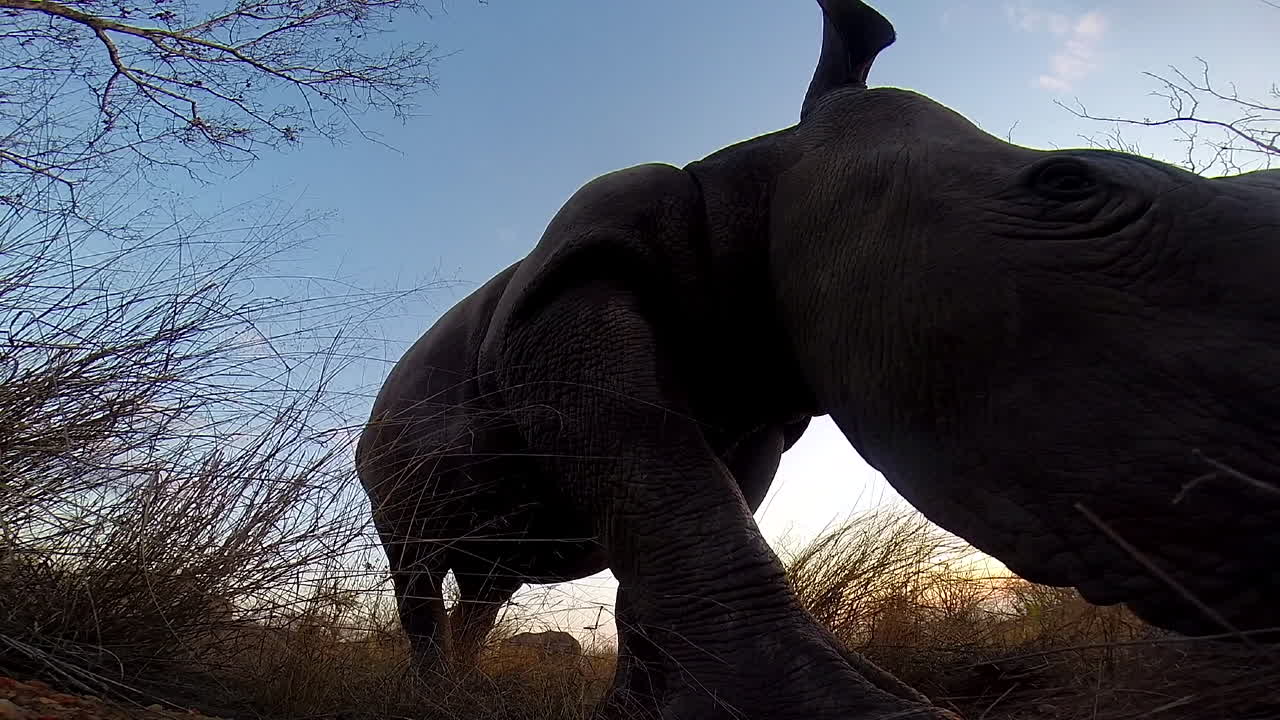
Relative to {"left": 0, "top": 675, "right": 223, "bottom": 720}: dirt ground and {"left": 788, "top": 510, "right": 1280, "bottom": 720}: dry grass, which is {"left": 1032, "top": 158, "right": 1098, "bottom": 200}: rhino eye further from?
{"left": 0, "top": 675, "right": 223, "bottom": 720}: dirt ground

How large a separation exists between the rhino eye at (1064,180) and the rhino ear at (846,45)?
2.47ft

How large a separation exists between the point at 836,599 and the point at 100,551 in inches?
100

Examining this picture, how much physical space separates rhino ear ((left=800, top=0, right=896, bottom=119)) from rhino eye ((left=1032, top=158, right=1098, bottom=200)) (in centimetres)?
75

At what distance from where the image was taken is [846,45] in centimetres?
236

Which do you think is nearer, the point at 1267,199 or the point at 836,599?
the point at 1267,199

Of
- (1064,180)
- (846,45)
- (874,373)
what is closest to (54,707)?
(874,373)

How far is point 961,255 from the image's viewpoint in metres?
1.66

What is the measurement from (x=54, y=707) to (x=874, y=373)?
1.41m

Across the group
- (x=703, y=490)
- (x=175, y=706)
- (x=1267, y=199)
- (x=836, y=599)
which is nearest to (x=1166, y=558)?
(x=1267, y=199)

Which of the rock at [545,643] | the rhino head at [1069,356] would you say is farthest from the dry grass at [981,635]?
the rock at [545,643]

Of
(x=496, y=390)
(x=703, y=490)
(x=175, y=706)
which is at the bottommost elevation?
(x=175, y=706)

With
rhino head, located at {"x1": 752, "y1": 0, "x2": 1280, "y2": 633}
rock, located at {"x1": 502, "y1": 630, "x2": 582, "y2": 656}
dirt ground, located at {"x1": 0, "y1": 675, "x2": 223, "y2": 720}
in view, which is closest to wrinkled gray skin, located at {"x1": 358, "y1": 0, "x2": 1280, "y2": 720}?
rhino head, located at {"x1": 752, "y1": 0, "x2": 1280, "y2": 633}

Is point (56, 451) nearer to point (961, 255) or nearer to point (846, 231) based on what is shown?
point (846, 231)

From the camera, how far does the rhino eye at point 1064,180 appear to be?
5.43 ft
